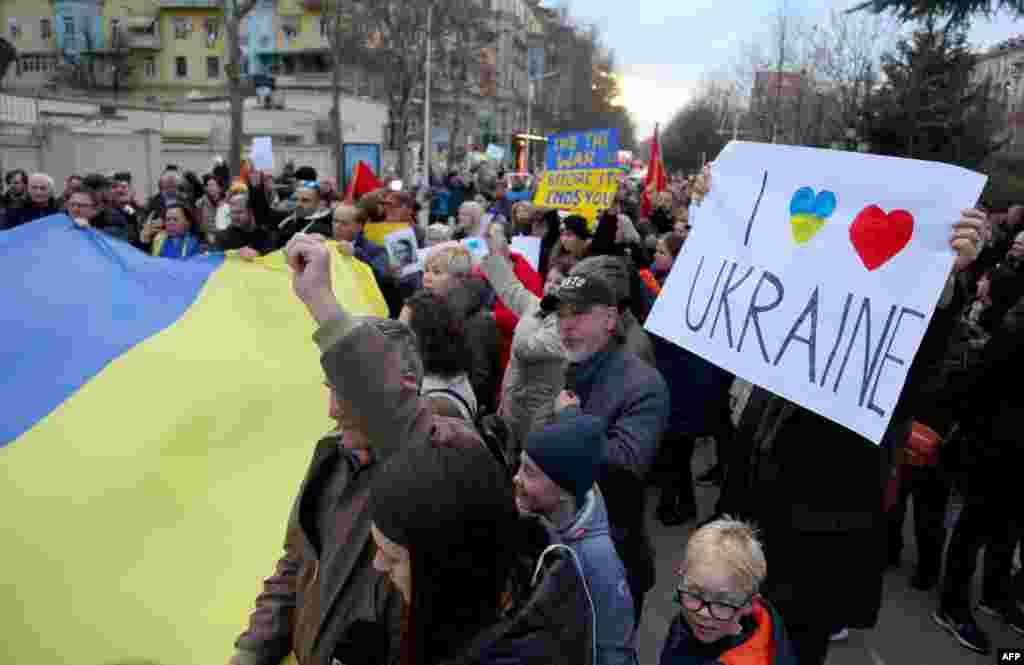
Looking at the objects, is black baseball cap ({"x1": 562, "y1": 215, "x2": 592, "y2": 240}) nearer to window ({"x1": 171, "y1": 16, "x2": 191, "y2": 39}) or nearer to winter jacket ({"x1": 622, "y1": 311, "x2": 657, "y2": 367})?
winter jacket ({"x1": 622, "y1": 311, "x2": 657, "y2": 367})

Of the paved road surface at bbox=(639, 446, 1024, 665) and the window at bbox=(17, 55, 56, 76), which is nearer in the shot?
the paved road surface at bbox=(639, 446, 1024, 665)

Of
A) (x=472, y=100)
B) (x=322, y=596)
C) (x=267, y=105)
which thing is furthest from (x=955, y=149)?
(x=472, y=100)

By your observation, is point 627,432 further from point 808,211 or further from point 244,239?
point 244,239

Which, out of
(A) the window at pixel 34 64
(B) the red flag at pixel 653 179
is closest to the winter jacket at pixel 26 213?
(B) the red flag at pixel 653 179

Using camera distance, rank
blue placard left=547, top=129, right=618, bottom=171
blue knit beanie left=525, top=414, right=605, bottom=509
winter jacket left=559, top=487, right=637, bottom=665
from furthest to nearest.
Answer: blue placard left=547, top=129, right=618, bottom=171
blue knit beanie left=525, top=414, right=605, bottom=509
winter jacket left=559, top=487, right=637, bottom=665

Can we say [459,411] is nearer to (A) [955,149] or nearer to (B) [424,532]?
(B) [424,532]

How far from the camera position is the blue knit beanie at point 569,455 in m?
2.23

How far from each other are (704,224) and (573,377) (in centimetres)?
82

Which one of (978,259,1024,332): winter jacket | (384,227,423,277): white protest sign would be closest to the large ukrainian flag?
(384,227,423,277): white protest sign

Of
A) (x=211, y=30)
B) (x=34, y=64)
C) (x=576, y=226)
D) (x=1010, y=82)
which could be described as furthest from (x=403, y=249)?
(x=34, y=64)

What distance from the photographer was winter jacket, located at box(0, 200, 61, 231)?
7.96 m

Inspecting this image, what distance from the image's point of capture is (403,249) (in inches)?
267

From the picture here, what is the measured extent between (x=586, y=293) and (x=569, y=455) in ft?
3.24

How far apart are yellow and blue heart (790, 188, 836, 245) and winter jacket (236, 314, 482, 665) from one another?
1495mm
